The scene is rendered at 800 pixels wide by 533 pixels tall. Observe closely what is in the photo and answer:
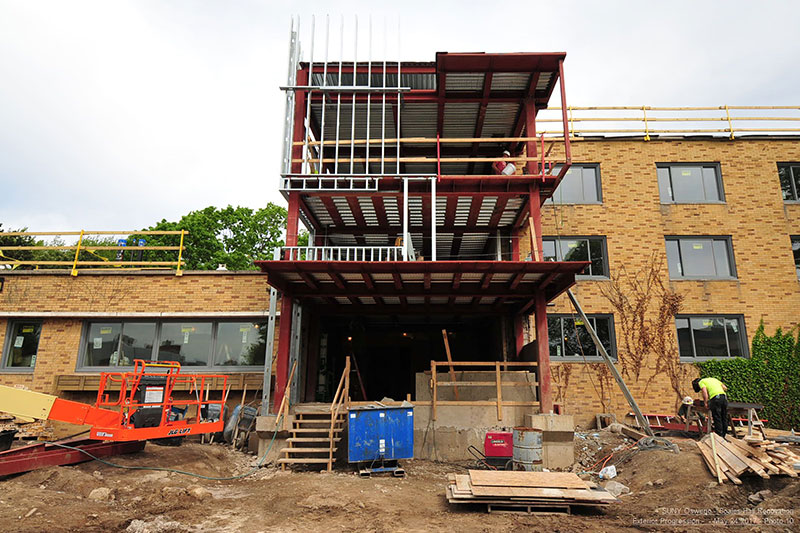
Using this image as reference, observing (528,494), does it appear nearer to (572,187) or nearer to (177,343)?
(177,343)

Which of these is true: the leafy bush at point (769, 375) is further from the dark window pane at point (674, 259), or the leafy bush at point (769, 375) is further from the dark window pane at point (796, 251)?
the dark window pane at point (674, 259)

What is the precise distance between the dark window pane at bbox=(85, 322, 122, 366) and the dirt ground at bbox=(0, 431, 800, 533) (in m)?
6.29

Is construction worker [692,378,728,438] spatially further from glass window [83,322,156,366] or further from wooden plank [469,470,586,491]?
glass window [83,322,156,366]

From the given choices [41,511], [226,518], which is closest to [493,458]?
[226,518]

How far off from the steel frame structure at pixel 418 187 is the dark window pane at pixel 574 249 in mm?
2022

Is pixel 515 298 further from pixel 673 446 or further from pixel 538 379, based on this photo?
pixel 673 446

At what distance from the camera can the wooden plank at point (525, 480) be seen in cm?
805

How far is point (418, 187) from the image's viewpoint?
14352 mm

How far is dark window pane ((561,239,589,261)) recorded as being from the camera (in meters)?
17.9

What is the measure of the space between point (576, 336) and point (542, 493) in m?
10.0

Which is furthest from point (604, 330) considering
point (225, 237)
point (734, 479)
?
point (225, 237)

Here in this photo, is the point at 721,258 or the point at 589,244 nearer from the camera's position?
the point at 721,258

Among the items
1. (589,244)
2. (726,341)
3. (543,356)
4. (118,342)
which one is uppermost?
(589,244)

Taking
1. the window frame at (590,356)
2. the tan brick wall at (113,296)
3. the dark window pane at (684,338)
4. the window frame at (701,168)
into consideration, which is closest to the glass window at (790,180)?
the window frame at (701,168)
